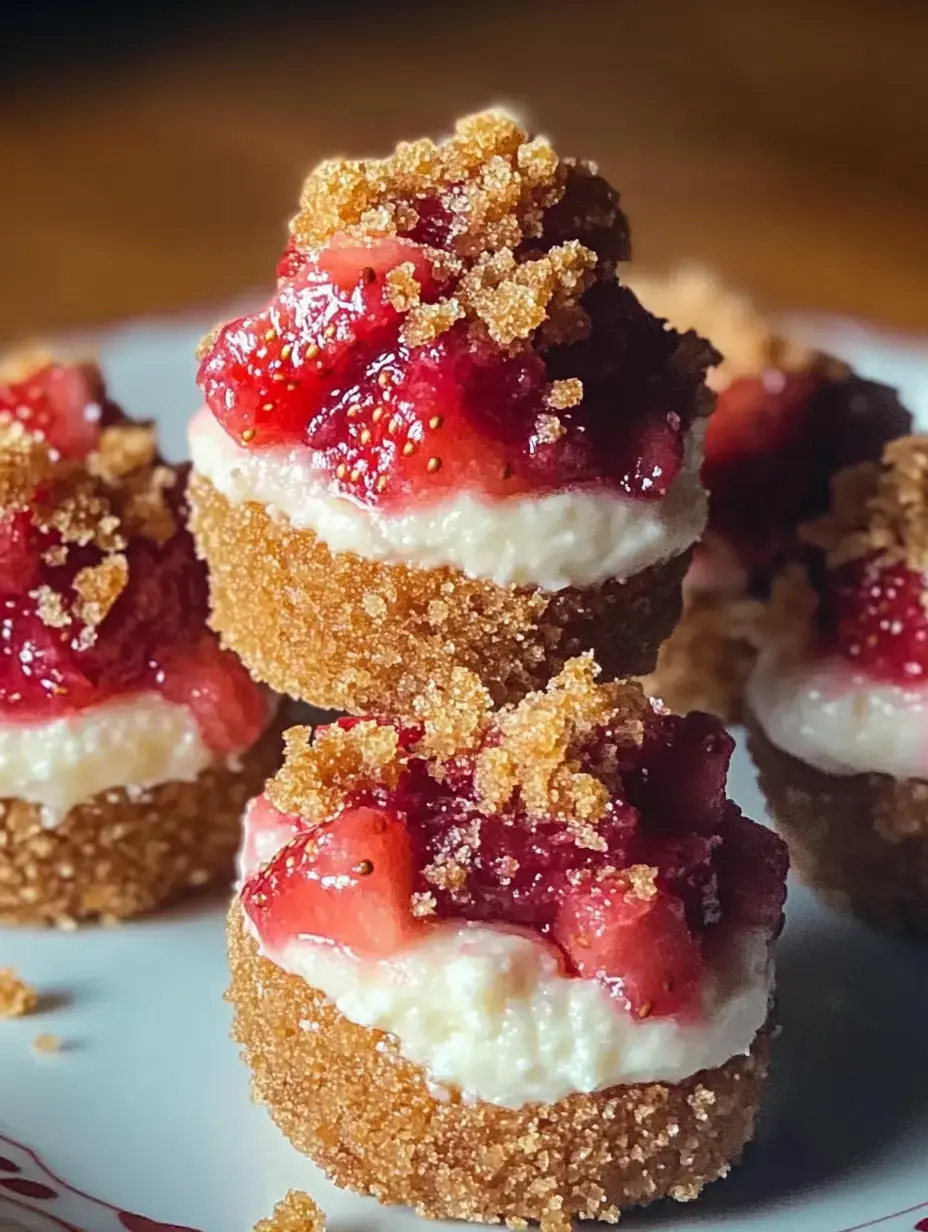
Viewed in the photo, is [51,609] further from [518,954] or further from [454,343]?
[518,954]

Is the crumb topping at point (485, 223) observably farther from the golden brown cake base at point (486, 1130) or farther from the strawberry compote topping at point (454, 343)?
the golden brown cake base at point (486, 1130)

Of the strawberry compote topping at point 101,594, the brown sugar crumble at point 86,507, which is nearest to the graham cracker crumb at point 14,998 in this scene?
the strawberry compote topping at point 101,594

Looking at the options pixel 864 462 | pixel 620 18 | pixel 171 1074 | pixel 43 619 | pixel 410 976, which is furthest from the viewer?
pixel 620 18

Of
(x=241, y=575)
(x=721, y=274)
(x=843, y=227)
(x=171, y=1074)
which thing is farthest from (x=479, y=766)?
(x=843, y=227)

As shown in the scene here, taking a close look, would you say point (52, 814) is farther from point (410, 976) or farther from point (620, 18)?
point (620, 18)

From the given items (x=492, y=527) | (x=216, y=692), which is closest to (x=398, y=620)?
(x=492, y=527)

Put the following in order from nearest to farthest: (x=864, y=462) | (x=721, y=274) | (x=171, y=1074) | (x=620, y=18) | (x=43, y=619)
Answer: (x=171, y=1074), (x=43, y=619), (x=864, y=462), (x=721, y=274), (x=620, y=18)
